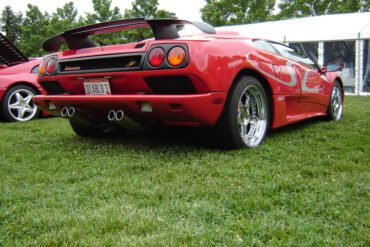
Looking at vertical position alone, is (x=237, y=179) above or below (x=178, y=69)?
below

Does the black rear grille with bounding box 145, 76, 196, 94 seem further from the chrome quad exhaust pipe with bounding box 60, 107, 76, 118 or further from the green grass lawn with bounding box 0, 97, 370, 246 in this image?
the chrome quad exhaust pipe with bounding box 60, 107, 76, 118

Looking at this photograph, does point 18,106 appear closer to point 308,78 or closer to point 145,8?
point 308,78

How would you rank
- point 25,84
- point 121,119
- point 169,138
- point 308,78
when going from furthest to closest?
point 25,84 → point 308,78 → point 169,138 → point 121,119

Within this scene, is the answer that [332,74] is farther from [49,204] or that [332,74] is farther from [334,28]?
[334,28]

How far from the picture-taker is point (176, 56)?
289cm

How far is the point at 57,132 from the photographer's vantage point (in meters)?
4.80

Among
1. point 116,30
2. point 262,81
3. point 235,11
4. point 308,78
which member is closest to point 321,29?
point 308,78

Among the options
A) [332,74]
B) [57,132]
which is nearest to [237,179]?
[57,132]

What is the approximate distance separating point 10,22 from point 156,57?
189 feet

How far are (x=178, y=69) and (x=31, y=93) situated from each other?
4.22 m

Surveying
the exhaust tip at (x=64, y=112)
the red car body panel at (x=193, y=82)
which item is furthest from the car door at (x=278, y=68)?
the exhaust tip at (x=64, y=112)

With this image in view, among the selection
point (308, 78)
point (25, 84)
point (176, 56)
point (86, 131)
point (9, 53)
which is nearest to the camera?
point (176, 56)

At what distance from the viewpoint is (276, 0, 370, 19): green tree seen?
3131cm

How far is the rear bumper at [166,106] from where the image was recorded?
2.89 meters
